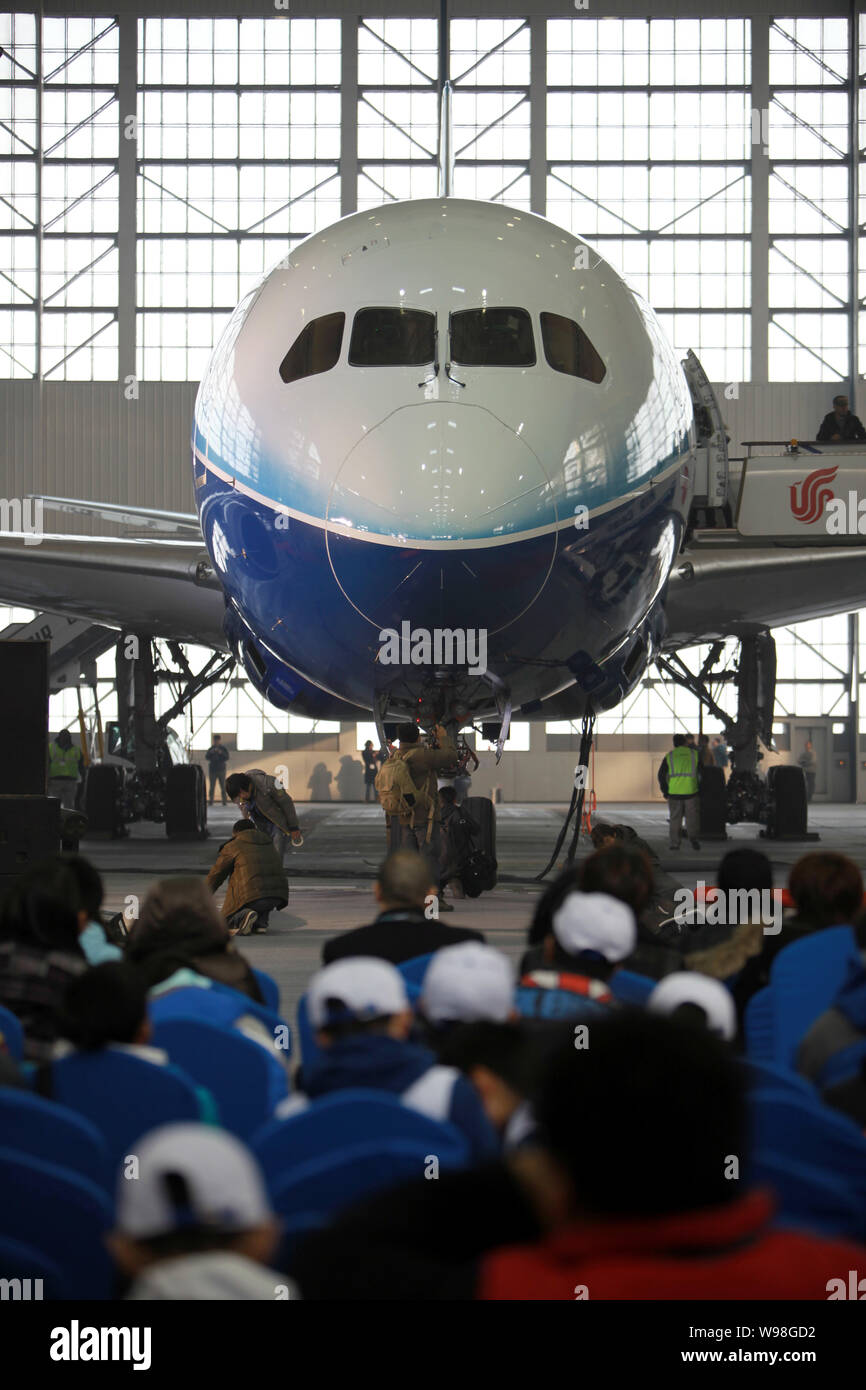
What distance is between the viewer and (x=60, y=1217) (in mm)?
2244

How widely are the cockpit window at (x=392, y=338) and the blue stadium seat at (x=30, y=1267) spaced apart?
6248 mm

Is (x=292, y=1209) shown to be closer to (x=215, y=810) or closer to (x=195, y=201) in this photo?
(x=215, y=810)

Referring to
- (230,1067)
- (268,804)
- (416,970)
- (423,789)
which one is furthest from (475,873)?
(230,1067)

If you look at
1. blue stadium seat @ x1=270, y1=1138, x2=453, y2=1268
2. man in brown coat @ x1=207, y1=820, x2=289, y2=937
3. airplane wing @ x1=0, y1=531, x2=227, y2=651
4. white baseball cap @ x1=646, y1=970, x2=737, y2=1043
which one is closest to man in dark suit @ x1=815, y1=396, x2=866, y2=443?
airplane wing @ x1=0, y1=531, x2=227, y2=651

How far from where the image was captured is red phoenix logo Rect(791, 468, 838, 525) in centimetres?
1265

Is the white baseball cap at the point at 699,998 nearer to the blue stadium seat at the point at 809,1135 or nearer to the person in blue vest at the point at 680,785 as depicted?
the blue stadium seat at the point at 809,1135

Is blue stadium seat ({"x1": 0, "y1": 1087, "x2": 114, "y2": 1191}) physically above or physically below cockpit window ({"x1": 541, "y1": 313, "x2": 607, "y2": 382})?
below

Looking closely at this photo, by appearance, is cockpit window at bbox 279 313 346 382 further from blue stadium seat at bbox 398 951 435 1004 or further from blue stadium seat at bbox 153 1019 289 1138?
blue stadium seat at bbox 153 1019 289 1138

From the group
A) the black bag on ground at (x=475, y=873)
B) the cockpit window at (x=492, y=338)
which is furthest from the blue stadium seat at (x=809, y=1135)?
the black bag on ground at (x=475, y=873)

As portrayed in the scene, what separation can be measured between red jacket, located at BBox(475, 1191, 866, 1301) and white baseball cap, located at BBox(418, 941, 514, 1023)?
1.28 metres

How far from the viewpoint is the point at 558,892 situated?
4.41 m

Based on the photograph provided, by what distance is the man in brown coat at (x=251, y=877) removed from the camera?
8.49m
